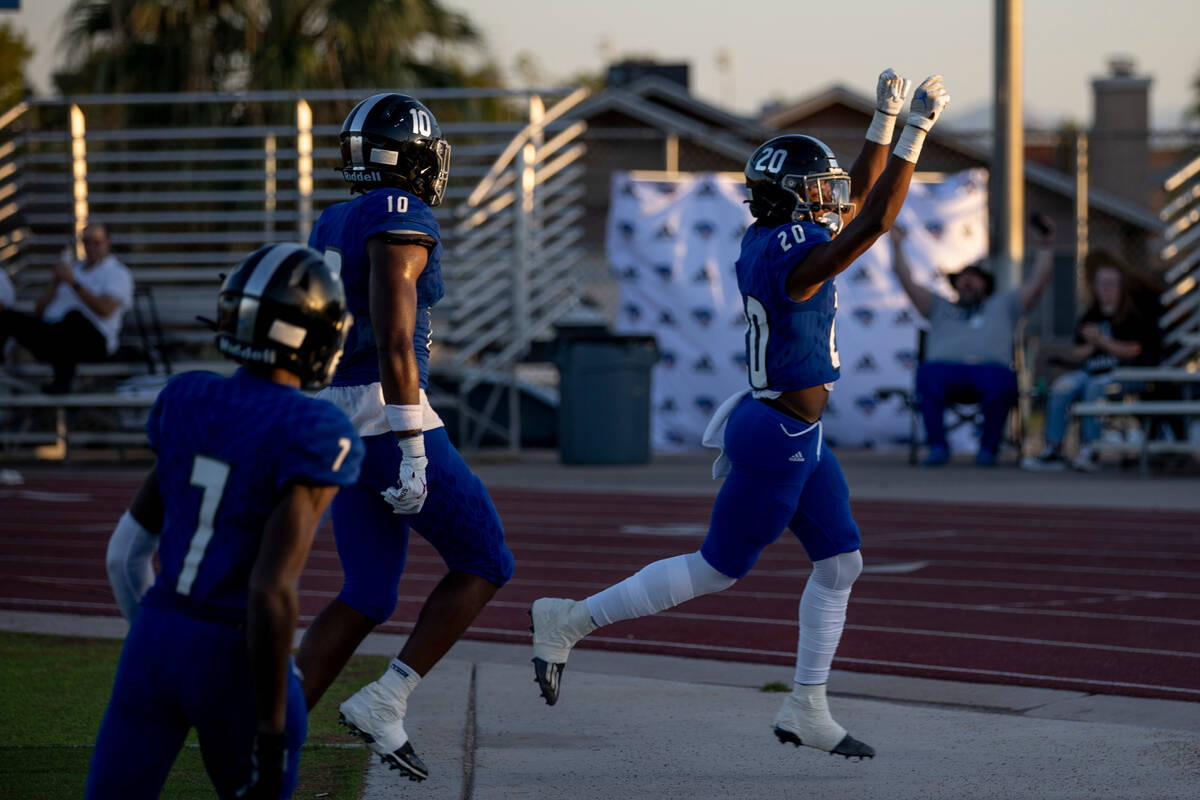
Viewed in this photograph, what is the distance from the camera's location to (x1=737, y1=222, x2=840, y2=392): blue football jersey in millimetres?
4945

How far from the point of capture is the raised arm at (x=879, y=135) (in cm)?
479

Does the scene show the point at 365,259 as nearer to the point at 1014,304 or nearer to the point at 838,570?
the point at 838,570

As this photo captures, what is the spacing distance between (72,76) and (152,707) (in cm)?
2380

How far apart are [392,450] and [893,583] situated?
16.0ft

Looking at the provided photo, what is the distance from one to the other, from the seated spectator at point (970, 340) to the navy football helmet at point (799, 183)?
10581 millimetres

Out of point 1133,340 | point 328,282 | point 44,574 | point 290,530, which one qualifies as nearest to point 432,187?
point 328,282

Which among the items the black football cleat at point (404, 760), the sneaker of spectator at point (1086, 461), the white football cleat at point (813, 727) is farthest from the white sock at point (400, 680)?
the sneaker of spectator at point (1086, 461)

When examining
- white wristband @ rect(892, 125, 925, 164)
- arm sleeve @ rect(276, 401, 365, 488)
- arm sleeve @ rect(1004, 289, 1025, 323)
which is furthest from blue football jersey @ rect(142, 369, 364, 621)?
arm sleeve @ rect(1004, 289, 1025, 323)

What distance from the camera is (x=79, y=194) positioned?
1838cm

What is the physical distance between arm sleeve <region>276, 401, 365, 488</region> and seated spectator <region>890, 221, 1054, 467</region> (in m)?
12.9

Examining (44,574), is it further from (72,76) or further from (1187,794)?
(72,76)

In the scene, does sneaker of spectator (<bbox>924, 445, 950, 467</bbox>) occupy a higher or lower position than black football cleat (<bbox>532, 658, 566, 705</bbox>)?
higher

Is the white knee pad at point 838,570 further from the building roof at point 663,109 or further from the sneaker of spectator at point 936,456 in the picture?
the building roof at point 663,109

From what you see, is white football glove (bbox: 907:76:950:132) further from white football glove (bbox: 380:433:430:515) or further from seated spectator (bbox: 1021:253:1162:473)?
seated spectator (bbox: 1021:253:1162:473)
